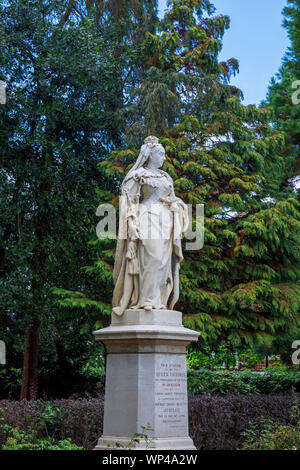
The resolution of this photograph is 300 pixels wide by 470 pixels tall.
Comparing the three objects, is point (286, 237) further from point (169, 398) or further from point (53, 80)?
point (169, 398)

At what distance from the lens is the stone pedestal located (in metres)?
7.21

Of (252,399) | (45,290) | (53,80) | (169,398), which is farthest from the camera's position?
(53,80)

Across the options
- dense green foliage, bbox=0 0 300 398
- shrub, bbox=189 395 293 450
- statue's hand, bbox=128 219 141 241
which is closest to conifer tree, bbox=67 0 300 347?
dense green foliage, bbox=0 0 300 398

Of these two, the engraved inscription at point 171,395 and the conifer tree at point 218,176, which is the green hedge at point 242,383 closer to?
the conifer tree at point 218,176

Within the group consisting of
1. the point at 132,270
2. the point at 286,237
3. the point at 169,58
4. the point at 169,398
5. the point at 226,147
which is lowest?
the point at 169,398

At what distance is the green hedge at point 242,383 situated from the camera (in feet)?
43.1

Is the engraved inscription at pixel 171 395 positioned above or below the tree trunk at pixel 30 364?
below

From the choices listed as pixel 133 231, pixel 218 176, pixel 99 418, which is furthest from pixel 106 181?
pixel 133 231

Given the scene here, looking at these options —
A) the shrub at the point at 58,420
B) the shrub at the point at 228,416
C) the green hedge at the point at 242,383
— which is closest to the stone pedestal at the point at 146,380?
the shrub at the point at 58,420

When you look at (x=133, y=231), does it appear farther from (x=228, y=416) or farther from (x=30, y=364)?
(x=30, y=364)

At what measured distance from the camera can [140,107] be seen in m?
15.3

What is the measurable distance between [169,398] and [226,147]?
28.2 ft

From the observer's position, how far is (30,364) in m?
14.0
